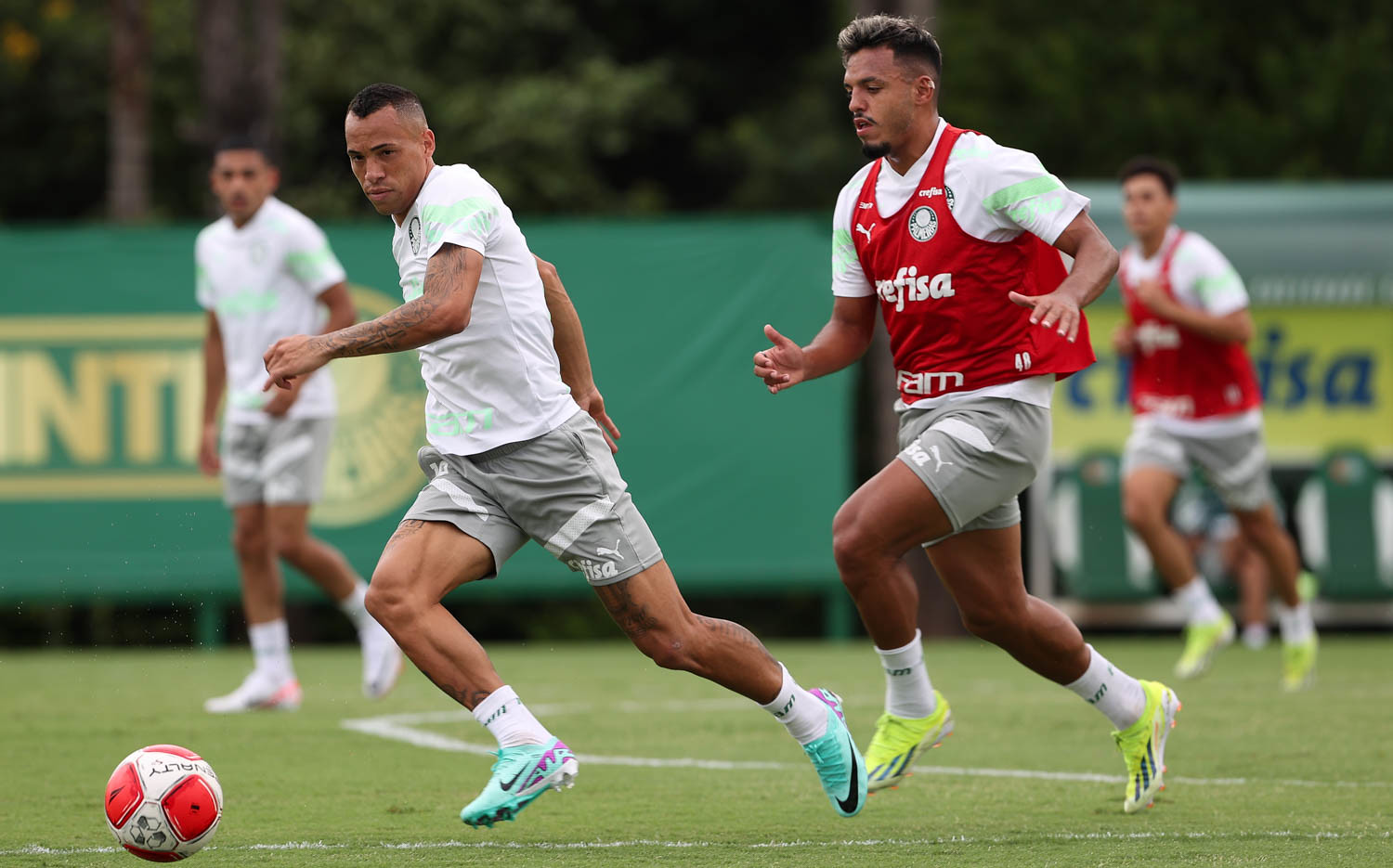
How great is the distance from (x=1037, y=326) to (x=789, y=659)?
6793 mm

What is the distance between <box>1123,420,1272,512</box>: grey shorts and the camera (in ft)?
33.4

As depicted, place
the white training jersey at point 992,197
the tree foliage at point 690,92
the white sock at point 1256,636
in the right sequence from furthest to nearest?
the tree foliage at point 690,92 < the white sock at point 1256,636 < the white training jersey at point 992,197

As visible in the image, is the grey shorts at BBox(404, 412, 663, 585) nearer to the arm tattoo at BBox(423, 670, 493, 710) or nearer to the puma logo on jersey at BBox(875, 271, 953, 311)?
the arm tattoo at BBox(423, 670, 493, 710)

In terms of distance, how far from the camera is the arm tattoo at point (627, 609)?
17.6 ft

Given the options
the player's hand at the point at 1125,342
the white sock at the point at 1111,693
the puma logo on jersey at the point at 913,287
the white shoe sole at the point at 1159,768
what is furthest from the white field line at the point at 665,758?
the player's hand at the point at 1125,342

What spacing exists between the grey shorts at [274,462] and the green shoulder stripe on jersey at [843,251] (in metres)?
3.88

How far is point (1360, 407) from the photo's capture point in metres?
14.0

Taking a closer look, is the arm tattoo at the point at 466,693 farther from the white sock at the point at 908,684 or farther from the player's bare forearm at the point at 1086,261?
the player's bare forearm at the point at 1086,261

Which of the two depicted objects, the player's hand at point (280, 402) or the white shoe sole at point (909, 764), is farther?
the player's hand at point (280, 402)

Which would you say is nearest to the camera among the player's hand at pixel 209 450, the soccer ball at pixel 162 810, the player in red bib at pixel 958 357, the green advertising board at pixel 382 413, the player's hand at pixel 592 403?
the soccer ball at pixel 162 810

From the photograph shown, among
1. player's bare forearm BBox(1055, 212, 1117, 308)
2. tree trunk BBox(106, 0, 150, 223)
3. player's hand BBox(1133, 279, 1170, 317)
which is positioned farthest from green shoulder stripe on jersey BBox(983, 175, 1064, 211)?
tree trunk BBox(106, 0, 150, 223)

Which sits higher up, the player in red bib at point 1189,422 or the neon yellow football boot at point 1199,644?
the player in red bib at point 1189,422

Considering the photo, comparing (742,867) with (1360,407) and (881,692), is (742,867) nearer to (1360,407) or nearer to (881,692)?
(881,692)

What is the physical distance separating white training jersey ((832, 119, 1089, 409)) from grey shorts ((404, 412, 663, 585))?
44.2 inches
